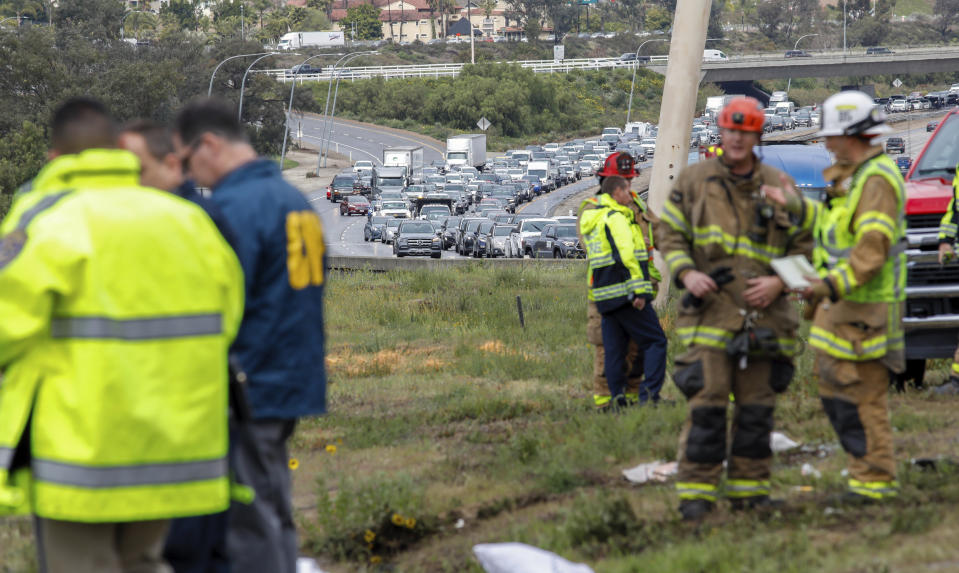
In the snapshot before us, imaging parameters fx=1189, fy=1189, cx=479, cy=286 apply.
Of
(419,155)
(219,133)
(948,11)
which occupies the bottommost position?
(419,155)

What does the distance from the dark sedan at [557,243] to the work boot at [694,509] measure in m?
30.1

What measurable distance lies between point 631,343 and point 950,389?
243 centimetres

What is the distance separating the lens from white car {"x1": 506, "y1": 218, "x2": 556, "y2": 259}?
38469mm

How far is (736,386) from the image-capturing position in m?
5.91

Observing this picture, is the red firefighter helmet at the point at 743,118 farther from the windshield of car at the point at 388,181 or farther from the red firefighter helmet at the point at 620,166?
the windshield of car at the point at 388,181

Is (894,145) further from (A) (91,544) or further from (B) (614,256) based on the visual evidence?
(A) (91,544)

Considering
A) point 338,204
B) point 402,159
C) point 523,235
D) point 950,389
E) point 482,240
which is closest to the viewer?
point 950,389

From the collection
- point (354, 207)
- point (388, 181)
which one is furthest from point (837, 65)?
point (354, 207)

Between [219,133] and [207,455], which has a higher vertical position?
[219,133]

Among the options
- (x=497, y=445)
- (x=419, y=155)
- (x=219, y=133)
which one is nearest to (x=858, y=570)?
(x=219, y=133)

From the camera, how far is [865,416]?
5.74 metres

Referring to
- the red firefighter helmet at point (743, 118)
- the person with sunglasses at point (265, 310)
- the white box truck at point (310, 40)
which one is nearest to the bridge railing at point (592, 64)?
the white box truck at point (310, 40)

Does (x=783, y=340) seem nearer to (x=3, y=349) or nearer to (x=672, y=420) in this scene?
(x=672, y=420)

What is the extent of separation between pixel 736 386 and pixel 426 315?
11713 mm
